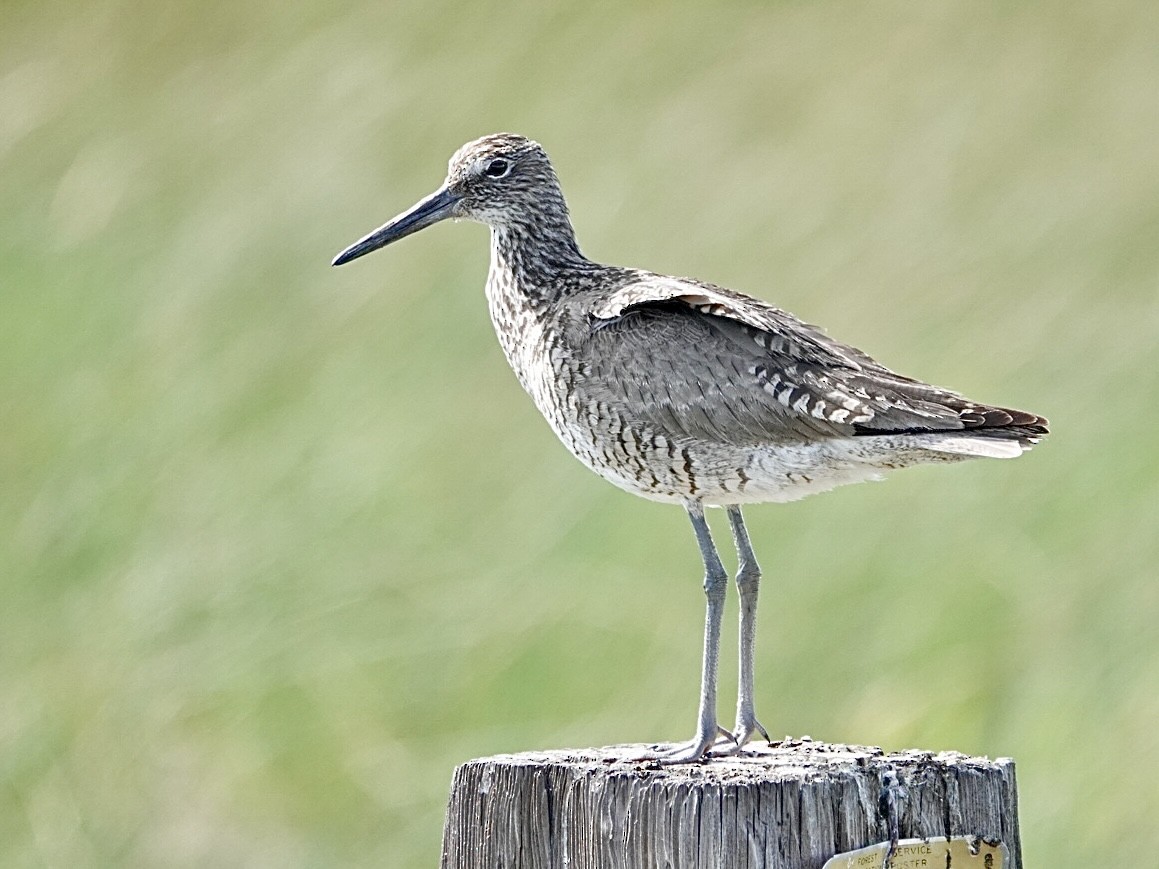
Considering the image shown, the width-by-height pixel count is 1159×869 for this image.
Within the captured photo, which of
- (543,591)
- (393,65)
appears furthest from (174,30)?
(543,591)

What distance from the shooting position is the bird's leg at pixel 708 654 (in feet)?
15.2

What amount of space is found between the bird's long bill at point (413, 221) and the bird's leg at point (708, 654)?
4.36 ft

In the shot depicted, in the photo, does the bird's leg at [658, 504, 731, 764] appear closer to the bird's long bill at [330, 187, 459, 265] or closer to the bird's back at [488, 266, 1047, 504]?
the bird's back at [488, 266, 1047, 504]

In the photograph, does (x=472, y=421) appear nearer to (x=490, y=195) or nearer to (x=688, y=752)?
(x=490, y=195)

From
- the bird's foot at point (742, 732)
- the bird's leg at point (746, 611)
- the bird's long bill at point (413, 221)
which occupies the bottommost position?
the bird's foot at point (742, 732)

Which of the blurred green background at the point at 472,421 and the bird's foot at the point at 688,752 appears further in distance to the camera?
the blurred green background at the point at 472,421

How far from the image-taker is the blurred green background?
7.54m

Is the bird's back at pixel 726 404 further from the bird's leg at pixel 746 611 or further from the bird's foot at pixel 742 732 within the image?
the bird's foot at pixel 742 732

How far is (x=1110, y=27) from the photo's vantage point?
10.3 m

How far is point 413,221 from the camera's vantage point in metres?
5.79

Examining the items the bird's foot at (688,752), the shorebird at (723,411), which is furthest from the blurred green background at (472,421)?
the bird's foot at (688,752)

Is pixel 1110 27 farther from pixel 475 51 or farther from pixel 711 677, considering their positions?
pixel 711 677

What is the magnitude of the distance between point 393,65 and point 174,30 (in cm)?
132

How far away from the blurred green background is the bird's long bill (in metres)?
2.49
